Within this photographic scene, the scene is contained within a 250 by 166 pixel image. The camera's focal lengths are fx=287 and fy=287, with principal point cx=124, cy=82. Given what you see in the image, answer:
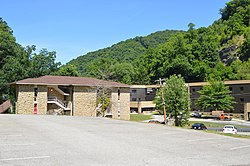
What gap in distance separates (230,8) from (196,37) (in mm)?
33688

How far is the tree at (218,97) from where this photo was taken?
175ft

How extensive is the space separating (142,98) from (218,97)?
1957cm

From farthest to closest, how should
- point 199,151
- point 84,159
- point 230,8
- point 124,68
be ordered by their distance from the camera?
point 230,8, point 124,68, point 199,151, point 84,159

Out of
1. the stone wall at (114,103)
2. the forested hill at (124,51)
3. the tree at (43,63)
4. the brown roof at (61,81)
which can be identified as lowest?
the stone wall at (114,103)

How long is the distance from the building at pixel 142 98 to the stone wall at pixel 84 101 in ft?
85.5

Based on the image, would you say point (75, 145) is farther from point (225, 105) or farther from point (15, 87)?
point (225, 105)

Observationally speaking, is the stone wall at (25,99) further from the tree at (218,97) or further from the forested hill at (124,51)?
the forested hill at (124,51)

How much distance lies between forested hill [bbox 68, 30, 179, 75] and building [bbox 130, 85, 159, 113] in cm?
3761

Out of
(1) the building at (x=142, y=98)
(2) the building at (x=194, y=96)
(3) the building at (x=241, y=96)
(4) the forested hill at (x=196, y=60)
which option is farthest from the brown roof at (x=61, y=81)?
(4) the forested hill at (x=196, y=60)

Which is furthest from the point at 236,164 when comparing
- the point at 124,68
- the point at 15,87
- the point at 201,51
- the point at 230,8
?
the point at 230,8

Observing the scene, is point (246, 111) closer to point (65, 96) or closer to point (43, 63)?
point (65, 96)

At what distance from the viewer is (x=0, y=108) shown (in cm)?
4453

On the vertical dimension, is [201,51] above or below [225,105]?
above

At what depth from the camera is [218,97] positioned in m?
53.5
